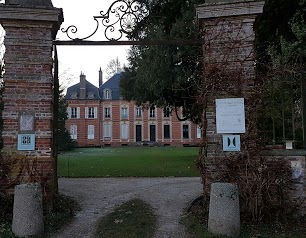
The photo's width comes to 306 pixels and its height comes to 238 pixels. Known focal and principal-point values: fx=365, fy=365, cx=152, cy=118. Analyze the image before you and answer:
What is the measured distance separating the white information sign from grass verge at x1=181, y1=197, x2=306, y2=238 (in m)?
1.53

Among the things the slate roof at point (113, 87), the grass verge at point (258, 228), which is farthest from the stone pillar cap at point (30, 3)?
Result: the slate roof at point (113, 87)

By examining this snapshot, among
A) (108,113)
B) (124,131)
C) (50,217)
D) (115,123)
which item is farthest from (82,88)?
(50,217)

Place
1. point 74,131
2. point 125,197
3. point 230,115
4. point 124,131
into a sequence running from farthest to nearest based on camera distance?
point 124,131
point 74,131
point 125,197
point 230,115

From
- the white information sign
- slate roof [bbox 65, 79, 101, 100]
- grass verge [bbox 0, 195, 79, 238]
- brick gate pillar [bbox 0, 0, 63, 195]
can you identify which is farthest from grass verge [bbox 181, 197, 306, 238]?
slate roof [bbox 65, 79, 101, 100]

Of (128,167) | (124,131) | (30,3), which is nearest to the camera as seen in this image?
(30,3)

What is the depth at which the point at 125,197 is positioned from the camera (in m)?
8.93

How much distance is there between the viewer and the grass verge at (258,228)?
18.9 ft

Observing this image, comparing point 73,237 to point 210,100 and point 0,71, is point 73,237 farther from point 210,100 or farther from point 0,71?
point 0,71

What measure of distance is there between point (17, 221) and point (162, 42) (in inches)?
164

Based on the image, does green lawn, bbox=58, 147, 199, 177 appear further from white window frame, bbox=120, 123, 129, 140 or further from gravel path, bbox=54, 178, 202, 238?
white window frame, bbox=120, 123, 129, 140

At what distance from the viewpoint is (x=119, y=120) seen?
57.4 metres

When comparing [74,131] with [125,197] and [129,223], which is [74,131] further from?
[129,223]

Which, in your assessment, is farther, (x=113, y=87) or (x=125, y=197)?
(x=113, y=87)

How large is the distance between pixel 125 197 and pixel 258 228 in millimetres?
3732
